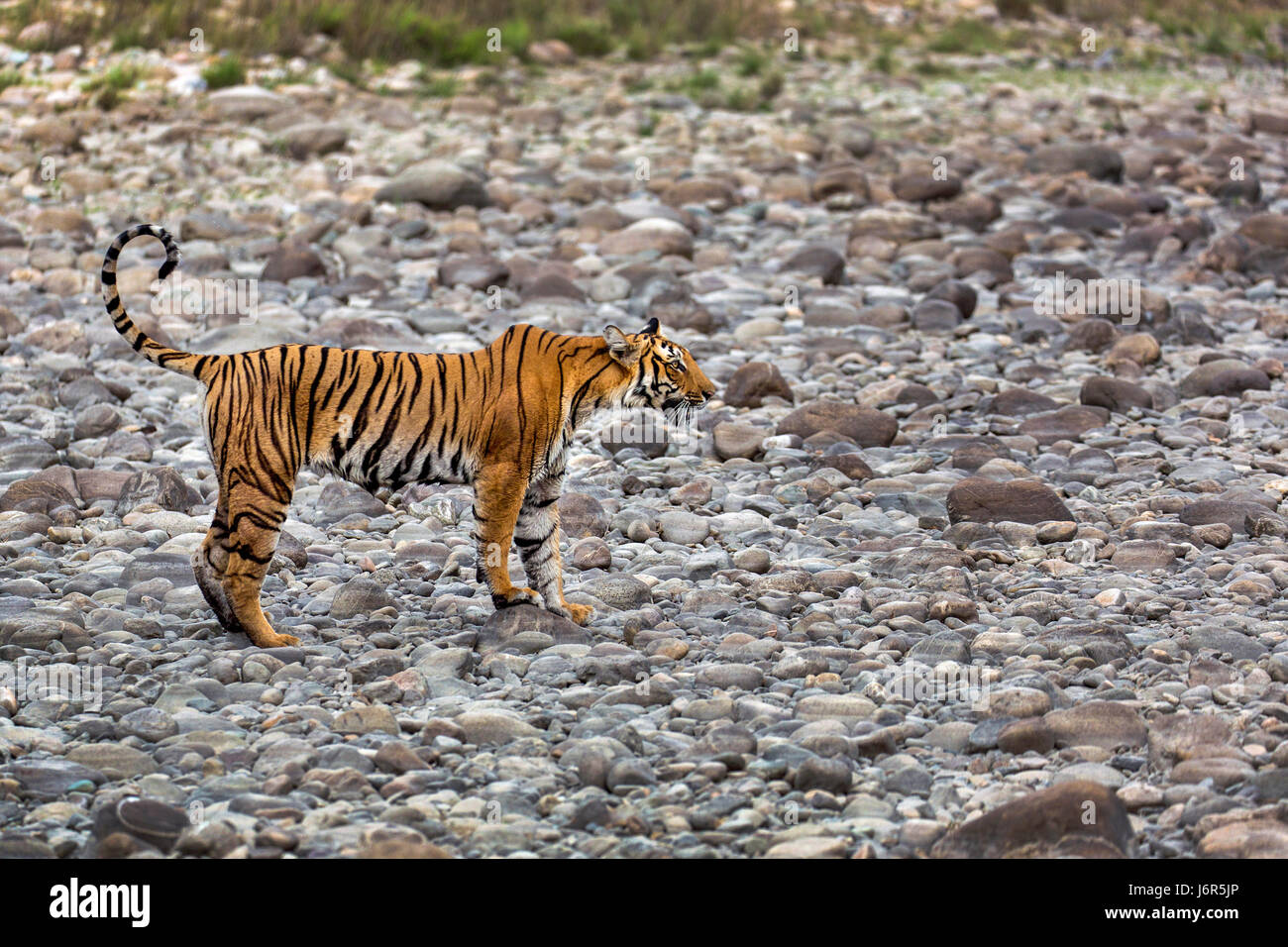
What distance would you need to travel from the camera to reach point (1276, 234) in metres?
14.9

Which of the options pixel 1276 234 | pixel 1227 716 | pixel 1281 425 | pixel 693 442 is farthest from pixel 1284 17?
pixel 1227 716

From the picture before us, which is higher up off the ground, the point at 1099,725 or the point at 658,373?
the point at 658,373

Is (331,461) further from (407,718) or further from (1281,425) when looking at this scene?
(1281,425)

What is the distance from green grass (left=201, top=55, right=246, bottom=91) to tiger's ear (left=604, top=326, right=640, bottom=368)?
12332 millimetres

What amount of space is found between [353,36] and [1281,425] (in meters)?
13.3

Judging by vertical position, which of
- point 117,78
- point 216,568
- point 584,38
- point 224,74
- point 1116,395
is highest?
point 584,38

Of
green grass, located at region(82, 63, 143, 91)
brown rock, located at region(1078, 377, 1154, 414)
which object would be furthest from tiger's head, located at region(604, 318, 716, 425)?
green grass, located at region(82, 63, 143, 91)

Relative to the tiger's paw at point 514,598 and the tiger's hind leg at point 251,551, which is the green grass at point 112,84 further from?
the tiger's paw at point 514,598

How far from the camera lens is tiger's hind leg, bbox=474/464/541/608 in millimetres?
7309

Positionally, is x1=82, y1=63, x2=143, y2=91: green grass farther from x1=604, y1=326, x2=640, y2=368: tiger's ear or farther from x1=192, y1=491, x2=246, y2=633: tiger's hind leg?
x1=604, y1=326, x2=640, y2=368: tiger's ear

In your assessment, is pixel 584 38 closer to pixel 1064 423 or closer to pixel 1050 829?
pixel 1064 423

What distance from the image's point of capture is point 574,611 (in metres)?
7.64

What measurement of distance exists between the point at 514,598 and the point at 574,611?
1.02ft

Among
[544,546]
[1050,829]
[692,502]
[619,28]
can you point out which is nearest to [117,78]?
[619,28]
